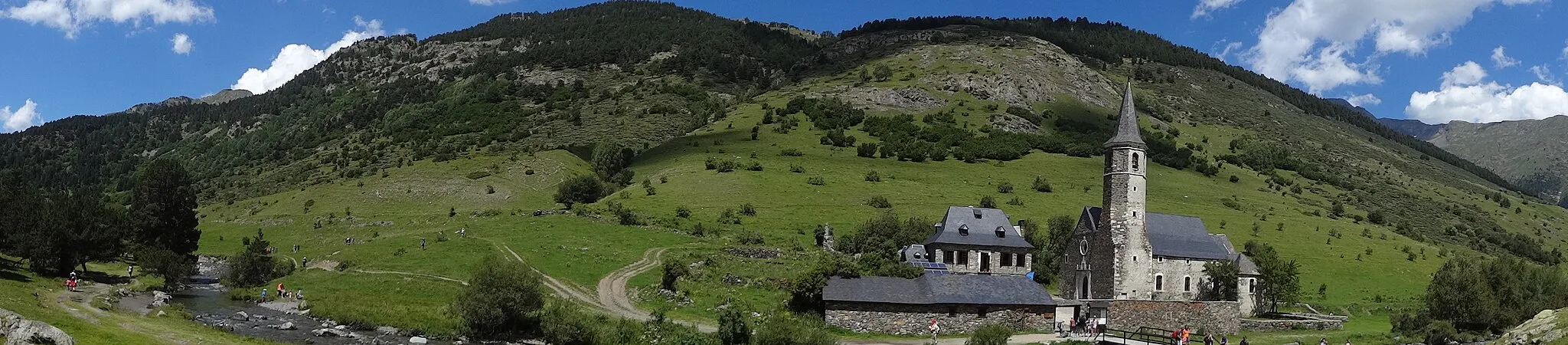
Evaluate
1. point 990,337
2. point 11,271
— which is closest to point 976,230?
point 990,337

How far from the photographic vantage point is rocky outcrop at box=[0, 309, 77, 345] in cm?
3100

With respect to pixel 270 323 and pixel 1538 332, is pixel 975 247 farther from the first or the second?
pixel 270 323

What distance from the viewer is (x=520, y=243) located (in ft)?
267

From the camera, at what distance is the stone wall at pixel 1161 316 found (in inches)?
2315

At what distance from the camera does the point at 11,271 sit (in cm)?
6588

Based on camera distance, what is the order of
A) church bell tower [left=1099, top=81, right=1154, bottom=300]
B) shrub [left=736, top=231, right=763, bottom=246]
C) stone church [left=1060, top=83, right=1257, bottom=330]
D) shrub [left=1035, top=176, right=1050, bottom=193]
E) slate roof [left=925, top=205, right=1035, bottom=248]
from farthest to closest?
shrub [left=1035, top=176, right=1050, bottom=193]
shrub [left=736, top=231, right=763, bottom=246]
slate roof [left=925, top=205, right=1035, bottom=248]
church bell tower [left=1099, top=81, right=1154, bottom=300]
stone church [left=1060, top=83, right=1257, bottom=330]

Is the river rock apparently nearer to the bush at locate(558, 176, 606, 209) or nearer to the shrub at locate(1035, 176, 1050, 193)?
the bush at locate(558, 176, 606, 209)

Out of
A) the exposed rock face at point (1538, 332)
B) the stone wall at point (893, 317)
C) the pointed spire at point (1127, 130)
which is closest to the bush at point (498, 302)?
the stone wall at point (893, 317)

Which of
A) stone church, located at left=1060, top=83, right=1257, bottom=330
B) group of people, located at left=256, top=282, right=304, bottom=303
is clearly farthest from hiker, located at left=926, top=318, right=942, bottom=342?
group of people, located at left=256, top=282, right=304, bottom=303

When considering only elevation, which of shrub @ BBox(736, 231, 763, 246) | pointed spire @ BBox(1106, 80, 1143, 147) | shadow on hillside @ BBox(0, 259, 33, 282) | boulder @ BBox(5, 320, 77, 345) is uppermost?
pointed spire @ BBox(1106, 80, 1143, 147)

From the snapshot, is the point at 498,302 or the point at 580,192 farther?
the point at 580,192

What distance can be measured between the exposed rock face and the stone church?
22840 mm

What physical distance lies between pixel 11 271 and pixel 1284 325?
87.3 meters

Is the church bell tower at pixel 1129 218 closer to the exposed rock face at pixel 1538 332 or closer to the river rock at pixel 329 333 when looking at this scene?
the exposed rock face at pixel 1538 332
